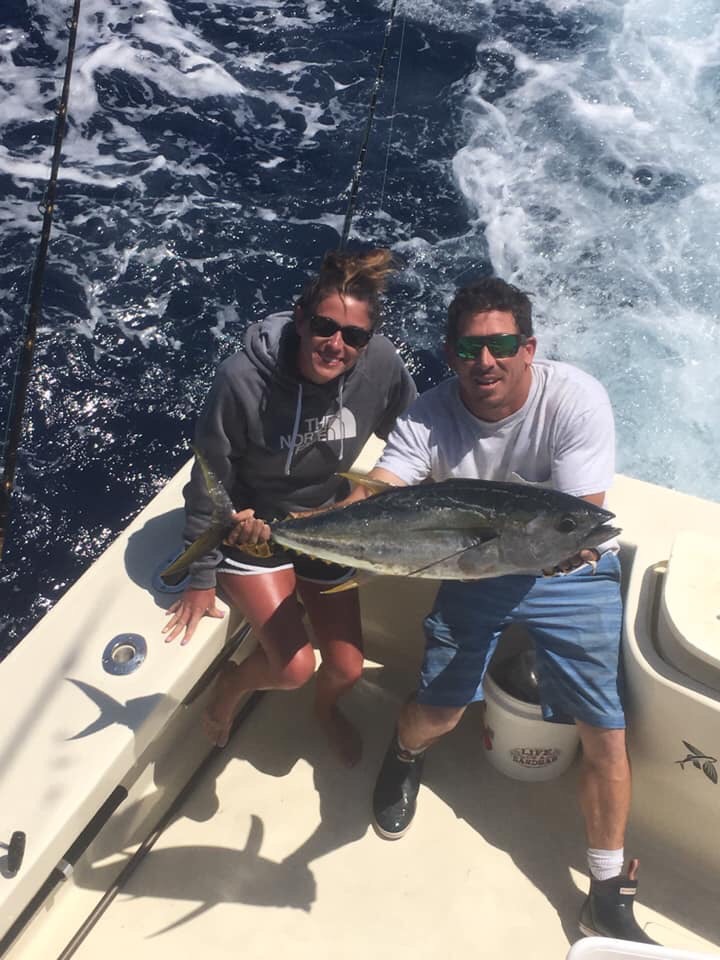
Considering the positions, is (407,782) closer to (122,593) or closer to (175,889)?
(175,889)

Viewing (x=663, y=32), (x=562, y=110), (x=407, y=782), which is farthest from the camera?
(x=663, y=32)

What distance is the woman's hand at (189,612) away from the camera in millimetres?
2406

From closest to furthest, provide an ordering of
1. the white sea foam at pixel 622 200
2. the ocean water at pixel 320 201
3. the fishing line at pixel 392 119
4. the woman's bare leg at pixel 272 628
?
the woman's bare leg at pixel 272 628 → the ocean water at pixel 320 201 → the white sea foam at pixel 622 200 → the fishing line at pixel 392 119

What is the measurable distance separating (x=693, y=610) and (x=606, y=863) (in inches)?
29.6

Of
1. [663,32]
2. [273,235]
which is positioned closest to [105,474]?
[273,235]

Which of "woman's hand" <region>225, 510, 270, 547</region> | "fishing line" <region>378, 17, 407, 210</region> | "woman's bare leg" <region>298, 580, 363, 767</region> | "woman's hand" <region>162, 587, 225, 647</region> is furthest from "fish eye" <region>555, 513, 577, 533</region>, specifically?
"fishing line" <region>378, 17, 407, 210</region>

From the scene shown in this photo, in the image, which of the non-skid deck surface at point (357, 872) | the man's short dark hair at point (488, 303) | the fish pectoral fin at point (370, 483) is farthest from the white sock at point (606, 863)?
the man's short dark hair at point (488, 303)

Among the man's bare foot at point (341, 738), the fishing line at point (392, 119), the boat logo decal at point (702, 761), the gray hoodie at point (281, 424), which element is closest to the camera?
the boat logo decal at point (702, 761)

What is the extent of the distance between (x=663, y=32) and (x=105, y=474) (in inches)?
270

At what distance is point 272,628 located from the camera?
2525 millimetres

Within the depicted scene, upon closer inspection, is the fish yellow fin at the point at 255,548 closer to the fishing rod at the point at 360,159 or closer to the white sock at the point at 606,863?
the fishing rod at the point at 360,159

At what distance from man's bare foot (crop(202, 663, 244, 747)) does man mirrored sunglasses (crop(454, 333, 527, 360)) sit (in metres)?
1.22

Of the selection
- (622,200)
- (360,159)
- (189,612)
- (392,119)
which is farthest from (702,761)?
(392,119)

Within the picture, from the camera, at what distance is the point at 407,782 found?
2703mm
